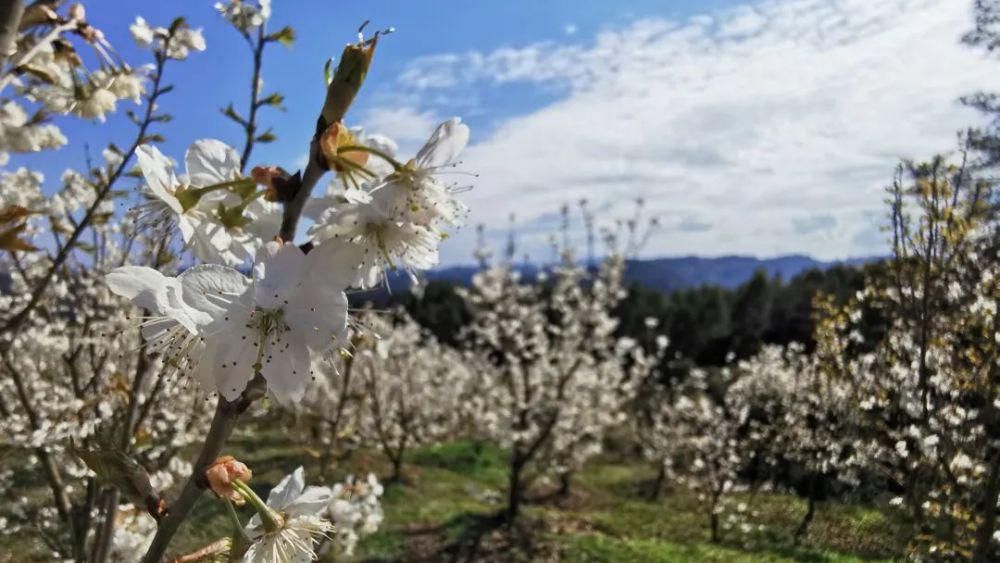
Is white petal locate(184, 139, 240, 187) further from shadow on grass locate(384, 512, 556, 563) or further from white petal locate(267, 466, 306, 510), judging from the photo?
shadow on grass locate(384, 512, 556, 563)

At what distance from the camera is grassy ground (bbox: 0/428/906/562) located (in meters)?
6.22

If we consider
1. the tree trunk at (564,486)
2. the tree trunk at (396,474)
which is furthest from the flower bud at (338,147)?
the tree trunk at (564,486)

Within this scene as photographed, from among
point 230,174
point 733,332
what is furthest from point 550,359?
point 733,332

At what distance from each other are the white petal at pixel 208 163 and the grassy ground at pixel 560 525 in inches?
154

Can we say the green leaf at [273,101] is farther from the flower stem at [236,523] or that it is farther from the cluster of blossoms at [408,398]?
the cluster of blossoms at [408,398]

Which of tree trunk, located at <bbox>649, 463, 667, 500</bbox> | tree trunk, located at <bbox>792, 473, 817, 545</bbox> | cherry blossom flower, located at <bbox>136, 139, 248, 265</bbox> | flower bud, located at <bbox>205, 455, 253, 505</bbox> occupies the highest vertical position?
cherry blossom flower, located at <bbox>136, 139, 248, 265</bbox>

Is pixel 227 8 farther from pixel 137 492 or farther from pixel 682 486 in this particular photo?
pixel 682 486

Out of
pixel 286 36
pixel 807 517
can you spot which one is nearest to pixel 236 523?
pixel 286 36

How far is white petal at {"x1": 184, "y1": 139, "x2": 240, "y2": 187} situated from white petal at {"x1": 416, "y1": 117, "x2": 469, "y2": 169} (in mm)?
327

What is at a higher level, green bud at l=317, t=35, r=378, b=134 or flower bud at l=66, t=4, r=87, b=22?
flower bud at l=66, t=4, r=87, b=22

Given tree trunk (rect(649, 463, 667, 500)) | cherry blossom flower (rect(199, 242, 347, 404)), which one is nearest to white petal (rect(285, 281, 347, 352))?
cherry blossom flower (rect(199, 242, 347, 404))

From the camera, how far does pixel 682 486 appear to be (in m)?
13.2

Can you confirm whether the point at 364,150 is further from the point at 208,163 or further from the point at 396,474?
the point at 396,474

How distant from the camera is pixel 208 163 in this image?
118 centimetres
